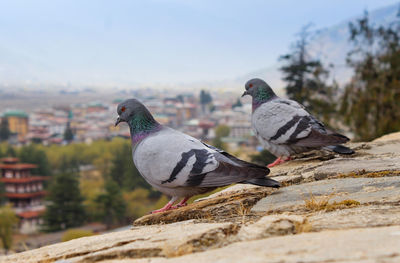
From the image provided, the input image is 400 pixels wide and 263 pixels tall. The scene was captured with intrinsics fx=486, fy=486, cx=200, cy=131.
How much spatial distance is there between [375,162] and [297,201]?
58.6 inches

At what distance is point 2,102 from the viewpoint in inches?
6732

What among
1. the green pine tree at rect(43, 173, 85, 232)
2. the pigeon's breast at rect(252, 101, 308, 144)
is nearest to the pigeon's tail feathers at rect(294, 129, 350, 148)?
the pigeon's breast at rect(252, 101, 308, 144)

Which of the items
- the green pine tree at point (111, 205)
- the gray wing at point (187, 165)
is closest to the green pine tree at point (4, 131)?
the green pine tree at point (111, 205)

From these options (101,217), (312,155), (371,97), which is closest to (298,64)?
(371,97)

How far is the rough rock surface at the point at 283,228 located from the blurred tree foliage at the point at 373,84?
47.2ft

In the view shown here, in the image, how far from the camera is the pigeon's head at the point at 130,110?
4.33 metres

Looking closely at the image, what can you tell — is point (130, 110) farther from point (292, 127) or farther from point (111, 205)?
point (111, 205)

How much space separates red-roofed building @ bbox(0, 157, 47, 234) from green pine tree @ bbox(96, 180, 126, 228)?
1178cm

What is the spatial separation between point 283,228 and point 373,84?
21759mm

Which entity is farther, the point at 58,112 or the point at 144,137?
the point at 58,112

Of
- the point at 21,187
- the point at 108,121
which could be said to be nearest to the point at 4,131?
the point at 108,121

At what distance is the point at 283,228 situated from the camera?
2.59m

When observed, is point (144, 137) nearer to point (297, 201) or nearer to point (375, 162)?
point (297, 201)

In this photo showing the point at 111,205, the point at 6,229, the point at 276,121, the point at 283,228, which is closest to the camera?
the point at 283,228
